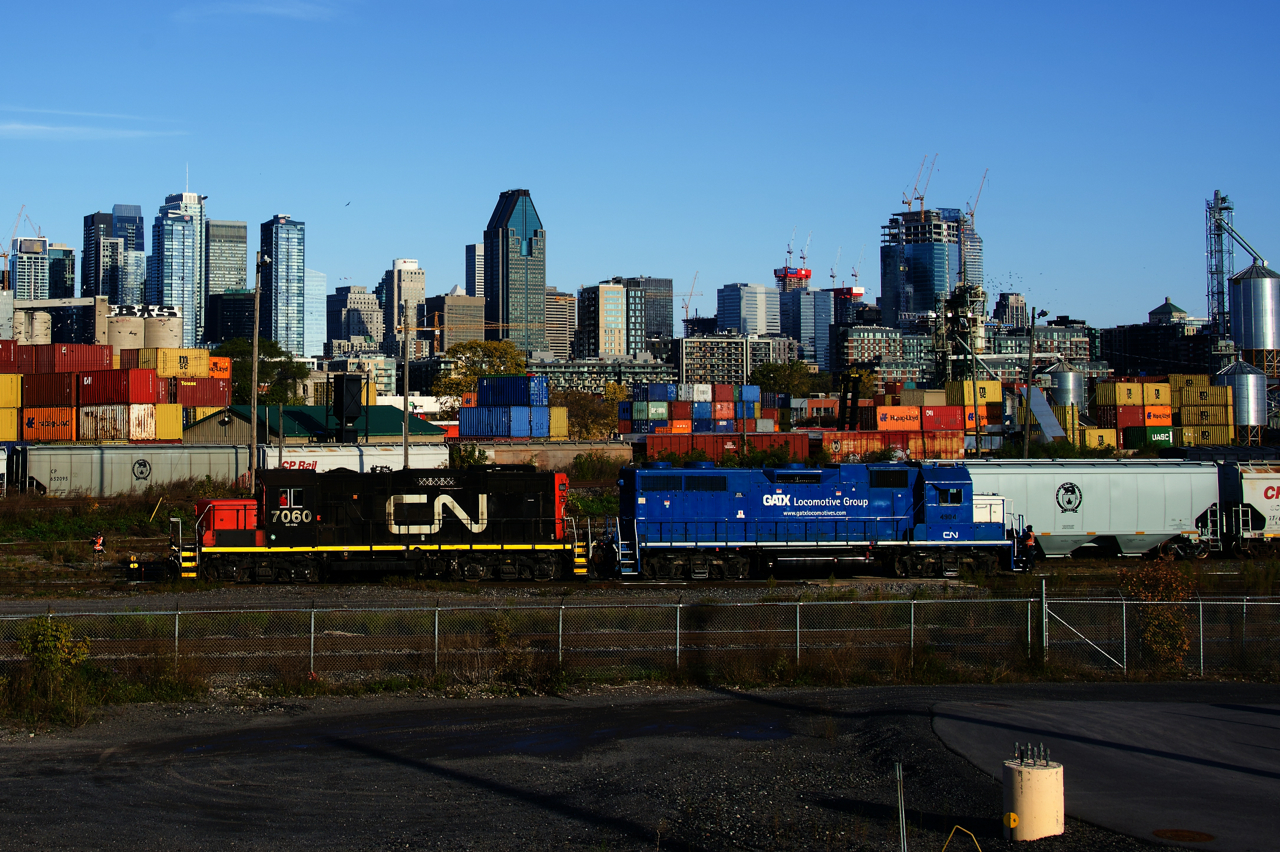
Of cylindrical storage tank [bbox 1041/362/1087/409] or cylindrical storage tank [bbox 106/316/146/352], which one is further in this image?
cylindrical storage tank [bbox 106/316/146/352]

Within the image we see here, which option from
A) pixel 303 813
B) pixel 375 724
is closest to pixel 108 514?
pixel 375 724

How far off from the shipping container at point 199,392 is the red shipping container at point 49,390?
659 cm

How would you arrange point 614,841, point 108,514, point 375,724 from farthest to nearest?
point 108,514 → point 375,724 → point 614,841

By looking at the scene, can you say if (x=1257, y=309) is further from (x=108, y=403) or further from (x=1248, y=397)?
(x=108, y=403)

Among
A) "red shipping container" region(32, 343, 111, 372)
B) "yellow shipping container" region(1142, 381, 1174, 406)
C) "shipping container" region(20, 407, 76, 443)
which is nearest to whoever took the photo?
"shipping container" region(20, 407, 76, 443)

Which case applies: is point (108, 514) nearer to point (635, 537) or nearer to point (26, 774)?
point (635, 537)

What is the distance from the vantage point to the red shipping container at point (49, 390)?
227ft

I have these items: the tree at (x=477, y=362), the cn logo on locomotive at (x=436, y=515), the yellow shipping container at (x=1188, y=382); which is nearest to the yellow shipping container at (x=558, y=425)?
the tree at (x=477, y=362)

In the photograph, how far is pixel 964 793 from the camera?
45.1 feet

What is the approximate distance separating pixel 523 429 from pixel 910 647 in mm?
64023

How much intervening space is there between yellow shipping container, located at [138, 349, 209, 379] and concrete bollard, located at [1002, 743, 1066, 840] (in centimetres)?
7692

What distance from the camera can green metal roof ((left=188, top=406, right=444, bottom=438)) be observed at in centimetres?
7275

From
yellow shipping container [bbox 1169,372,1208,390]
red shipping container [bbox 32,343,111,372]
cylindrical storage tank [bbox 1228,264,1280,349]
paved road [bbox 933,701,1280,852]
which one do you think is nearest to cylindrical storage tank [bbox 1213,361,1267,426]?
yellow shipping container [bbox 1169,372,1208,390]

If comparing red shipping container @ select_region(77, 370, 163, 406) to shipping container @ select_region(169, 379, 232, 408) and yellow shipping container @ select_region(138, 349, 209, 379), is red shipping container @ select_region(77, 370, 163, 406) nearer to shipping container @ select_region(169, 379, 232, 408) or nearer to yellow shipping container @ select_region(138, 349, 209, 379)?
shipping container @ select_region(169, 379, 232, 408)
